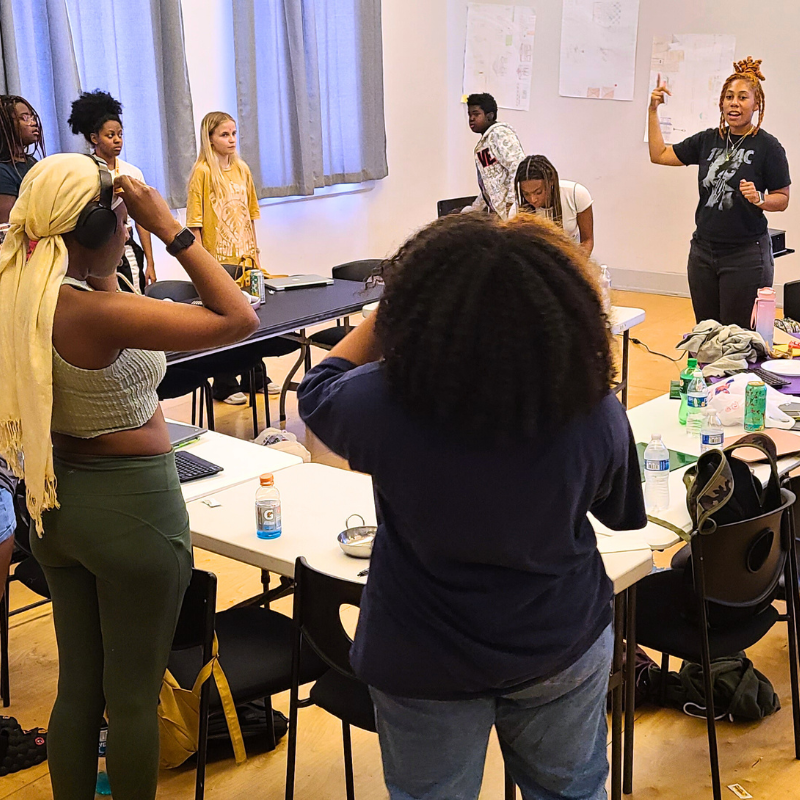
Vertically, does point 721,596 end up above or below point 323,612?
below

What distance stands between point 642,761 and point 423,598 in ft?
4.57

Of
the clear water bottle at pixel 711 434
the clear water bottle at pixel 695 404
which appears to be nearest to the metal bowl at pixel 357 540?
the clear water bottle at pixel 711 434

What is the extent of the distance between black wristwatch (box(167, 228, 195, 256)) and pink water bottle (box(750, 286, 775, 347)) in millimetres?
2392

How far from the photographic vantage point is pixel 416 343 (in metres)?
1.25

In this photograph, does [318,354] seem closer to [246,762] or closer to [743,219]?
[743,219]

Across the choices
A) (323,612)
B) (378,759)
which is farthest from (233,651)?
(378,759)

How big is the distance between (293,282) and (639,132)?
13.1ft

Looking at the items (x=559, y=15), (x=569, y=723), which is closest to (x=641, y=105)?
(x=559, y=15)

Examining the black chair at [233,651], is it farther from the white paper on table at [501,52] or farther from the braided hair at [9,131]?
the white paper on table at [501,52]

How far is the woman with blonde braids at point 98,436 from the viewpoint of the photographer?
1698mm

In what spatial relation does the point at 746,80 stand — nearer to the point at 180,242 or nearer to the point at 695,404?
the point at 695,404

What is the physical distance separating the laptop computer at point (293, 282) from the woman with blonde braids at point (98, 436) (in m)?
2.83

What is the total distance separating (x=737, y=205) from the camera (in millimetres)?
4312

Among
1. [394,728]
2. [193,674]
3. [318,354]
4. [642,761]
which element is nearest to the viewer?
[394,728]
